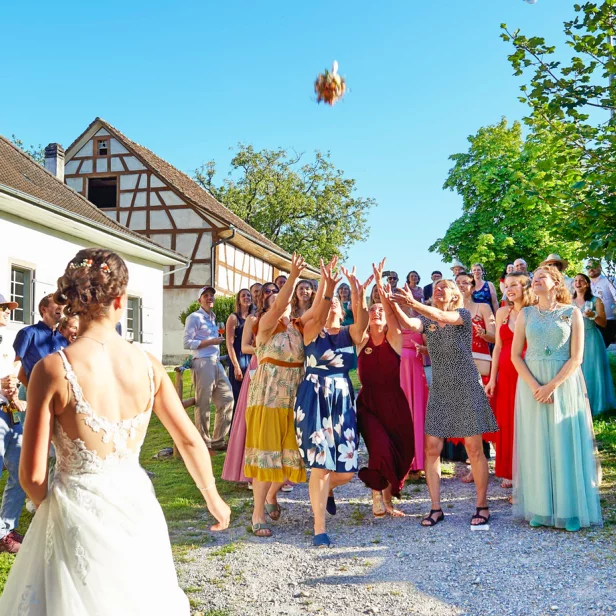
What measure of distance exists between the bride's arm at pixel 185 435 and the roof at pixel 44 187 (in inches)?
647

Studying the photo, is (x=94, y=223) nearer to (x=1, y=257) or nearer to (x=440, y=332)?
(x=1, y=257)

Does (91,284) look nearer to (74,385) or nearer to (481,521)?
(74,385)

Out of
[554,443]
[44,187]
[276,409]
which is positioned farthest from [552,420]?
[44,187]

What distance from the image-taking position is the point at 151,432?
12305 mm

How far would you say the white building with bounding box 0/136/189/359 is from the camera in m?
17.3

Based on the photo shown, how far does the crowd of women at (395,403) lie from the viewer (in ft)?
19.3

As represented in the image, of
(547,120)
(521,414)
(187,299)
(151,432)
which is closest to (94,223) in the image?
(151,432)

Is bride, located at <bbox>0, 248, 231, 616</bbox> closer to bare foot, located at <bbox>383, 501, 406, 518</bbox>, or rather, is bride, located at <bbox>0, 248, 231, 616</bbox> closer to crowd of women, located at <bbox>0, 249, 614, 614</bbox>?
crowd of women, located at <bbox>0, 249, 614, 614</bbox>

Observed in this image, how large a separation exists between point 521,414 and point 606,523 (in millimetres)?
1128

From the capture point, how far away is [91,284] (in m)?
2.62

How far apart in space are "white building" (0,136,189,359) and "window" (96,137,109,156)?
29.1ft

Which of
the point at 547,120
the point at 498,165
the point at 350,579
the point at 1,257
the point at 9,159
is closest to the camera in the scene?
the point at 350,579

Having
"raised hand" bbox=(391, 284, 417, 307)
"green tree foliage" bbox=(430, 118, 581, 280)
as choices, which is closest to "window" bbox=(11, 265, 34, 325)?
"raised hand" bbox=(391, 284, 417, 307)

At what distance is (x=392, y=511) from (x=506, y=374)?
1909mm
